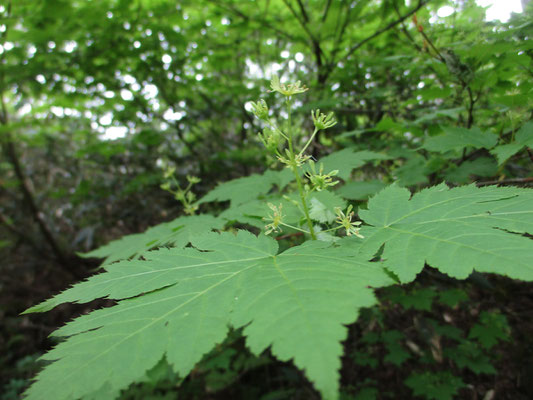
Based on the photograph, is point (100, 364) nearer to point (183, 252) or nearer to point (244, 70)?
point (183, 252)

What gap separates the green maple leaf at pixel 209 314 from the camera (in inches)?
25.7

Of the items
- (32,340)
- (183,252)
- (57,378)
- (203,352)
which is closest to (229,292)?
(203,352)

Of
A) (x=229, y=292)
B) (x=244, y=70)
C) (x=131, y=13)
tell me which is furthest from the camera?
(x=244, y=70)

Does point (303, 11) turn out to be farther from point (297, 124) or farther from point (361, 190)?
point (361, 190)

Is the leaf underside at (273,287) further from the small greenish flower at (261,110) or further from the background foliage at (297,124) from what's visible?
the background foliage at (297,124)

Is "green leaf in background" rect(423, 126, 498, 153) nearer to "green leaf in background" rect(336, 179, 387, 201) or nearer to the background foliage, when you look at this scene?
the background foliage

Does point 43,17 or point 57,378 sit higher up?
point 43,17

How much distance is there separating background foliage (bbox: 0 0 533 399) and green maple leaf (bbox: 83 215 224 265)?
40cm

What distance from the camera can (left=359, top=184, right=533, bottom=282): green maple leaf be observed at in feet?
2.72

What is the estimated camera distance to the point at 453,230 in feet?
3.23

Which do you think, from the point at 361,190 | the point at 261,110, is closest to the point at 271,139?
the point at 261,110

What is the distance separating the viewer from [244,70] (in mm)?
5125

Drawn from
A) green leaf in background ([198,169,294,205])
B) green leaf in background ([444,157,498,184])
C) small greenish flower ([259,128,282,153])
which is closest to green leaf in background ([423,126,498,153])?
green leaf in background ([444,157,498,184])

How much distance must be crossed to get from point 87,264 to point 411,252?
6.30 metres
